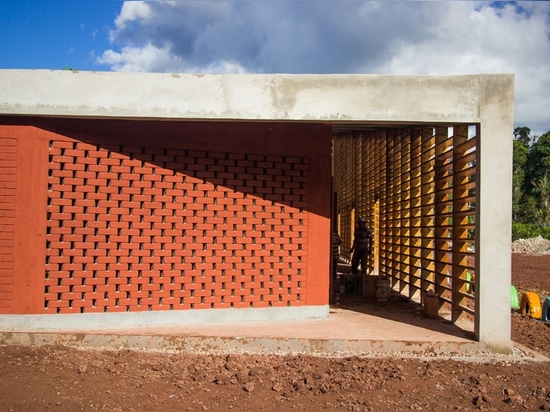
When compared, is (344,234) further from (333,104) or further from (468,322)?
(333,104)

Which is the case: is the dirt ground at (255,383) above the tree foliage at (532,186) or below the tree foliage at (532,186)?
below

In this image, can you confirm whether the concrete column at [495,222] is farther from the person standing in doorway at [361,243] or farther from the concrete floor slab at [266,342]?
the person standing in doorway at [361,243]

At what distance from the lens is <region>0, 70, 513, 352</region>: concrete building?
7574mm

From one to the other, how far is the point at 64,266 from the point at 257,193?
3.02 m

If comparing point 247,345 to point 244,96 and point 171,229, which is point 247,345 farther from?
point 244,96

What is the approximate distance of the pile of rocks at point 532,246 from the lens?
3366cm

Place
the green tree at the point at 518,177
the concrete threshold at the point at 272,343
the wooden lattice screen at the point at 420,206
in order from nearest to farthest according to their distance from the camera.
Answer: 1. the concrete threshold at the point at 272,343
2. the wooden lattice screen at the point at 420,206
3. the green tree at the point at 518,177

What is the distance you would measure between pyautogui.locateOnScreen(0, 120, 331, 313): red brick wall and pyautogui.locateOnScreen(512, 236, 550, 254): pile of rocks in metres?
29.1

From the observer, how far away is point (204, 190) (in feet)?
27.8

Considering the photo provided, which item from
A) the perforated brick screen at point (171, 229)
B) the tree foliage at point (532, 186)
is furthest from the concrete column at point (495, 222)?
the tree foliage at point (532, 186)

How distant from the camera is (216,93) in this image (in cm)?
772

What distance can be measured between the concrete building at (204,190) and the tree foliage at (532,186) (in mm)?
33944

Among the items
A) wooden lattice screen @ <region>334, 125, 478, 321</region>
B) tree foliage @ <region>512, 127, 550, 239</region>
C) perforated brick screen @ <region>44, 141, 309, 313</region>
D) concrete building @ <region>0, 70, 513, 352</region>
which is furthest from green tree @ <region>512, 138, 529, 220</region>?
perforated brick screen @ <region>44, 141, 309, 313</region>

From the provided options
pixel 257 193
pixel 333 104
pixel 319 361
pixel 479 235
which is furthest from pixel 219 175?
pixel 479 235
